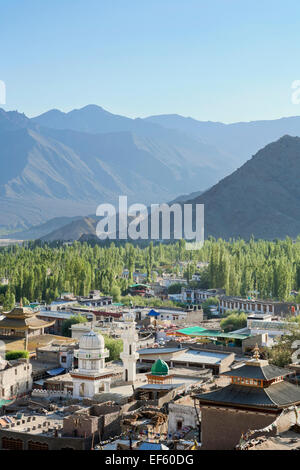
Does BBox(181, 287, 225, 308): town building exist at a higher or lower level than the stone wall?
higher

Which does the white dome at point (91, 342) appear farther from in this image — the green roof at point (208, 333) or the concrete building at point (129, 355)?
the green roof at point (208, 333)

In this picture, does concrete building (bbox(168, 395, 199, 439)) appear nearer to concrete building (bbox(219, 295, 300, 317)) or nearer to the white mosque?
the white mosque

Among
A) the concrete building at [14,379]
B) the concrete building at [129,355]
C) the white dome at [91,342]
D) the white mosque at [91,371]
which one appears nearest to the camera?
the white mosque at [91,371]

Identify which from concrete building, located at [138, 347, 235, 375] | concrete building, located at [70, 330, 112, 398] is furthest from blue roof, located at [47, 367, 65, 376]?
concrete building, located at [70, 330, 112, 398]

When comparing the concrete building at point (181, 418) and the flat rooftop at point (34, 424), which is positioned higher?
the concrete building at point (181, 418)

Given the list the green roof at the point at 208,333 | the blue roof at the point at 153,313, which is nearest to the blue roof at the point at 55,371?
the green roof at the point at 208,333

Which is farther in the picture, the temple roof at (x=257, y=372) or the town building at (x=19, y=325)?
the town building at (x=19, y=325)

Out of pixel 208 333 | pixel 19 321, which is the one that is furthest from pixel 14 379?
pixel 208 333

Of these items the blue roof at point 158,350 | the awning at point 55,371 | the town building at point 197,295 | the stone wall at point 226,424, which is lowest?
the awning at point 55,371
